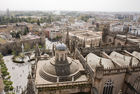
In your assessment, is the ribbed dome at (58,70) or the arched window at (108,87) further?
Answer: the arched window at (108,87)

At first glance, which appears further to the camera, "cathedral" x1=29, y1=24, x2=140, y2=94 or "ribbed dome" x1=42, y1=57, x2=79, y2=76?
"ribbed dome" x1=42, y1=57, x2=79, y2=76

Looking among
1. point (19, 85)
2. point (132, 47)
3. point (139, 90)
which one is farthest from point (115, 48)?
point (19, 85)

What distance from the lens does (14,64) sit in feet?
171

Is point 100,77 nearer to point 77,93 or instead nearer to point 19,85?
point 77,93

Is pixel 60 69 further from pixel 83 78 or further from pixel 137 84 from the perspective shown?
pixel 137 84

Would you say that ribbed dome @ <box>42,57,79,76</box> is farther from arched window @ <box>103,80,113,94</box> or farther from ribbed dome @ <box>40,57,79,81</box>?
arched window @ <box>103,80,113,94</box>

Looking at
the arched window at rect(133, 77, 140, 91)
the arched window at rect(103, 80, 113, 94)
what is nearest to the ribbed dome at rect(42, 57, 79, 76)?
the arched window at rect(103, 80, 113, 94)

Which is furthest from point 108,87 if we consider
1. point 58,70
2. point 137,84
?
point 58,70

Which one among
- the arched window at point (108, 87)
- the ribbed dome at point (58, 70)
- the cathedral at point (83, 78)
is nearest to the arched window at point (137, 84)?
the cathedral at point (83, 78)

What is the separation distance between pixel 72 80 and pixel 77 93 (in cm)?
224

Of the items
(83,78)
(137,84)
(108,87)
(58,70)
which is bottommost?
(108,87)

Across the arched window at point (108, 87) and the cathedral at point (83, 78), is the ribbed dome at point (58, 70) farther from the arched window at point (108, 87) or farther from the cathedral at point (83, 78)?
the arched window at point (108, 87)

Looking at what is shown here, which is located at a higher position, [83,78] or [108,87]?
[83,78]

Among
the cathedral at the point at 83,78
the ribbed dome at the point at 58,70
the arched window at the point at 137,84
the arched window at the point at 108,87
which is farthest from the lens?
the arched window at the point at 137,84
